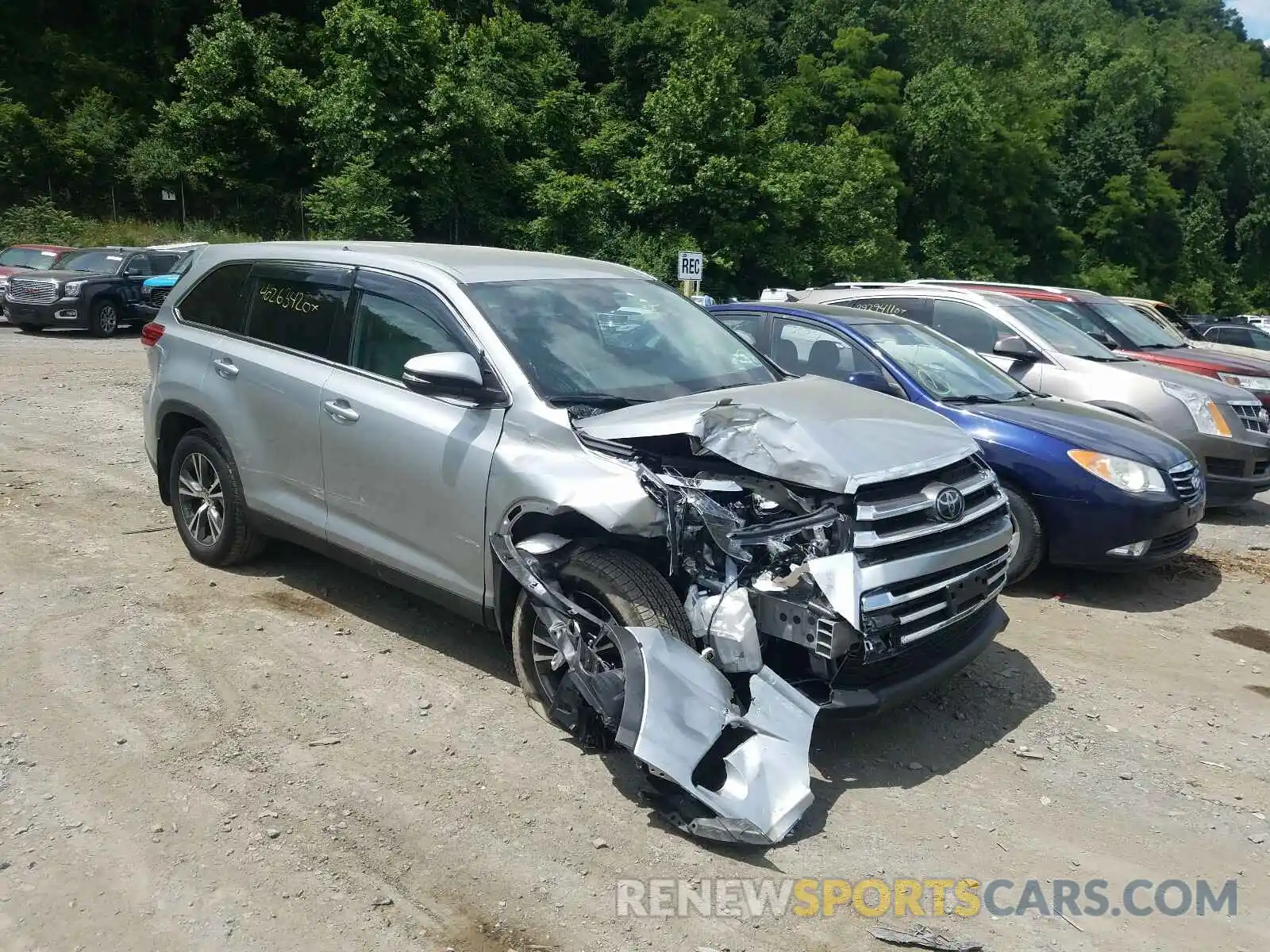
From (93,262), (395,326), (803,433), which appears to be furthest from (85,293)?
(803,433)

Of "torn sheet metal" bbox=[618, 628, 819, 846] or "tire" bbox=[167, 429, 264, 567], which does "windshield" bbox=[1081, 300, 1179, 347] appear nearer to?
"torn sheet metal" bbox=[618, 628, 819, 846]

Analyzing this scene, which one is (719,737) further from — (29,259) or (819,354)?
(29,259)

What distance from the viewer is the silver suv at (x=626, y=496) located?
3.58 metres

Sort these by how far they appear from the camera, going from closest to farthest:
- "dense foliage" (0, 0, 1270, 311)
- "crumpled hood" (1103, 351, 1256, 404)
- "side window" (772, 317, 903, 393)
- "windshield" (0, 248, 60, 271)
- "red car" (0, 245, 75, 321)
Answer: "side window" (772, 317, 903, 393) → "crumpled hood" (1103, 351, 1256, 404) → "red car" (0, 245, 75, 321) → "windshield" (0, 248, 60, 271) → "dense foliage" (0, 0, 1270, 311)

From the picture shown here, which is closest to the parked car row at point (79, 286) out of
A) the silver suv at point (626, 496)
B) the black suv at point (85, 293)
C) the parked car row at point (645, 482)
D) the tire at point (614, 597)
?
the black suv at point (85, 293)

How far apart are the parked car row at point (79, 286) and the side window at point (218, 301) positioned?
15.3m

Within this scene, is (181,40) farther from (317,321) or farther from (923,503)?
(923,503)

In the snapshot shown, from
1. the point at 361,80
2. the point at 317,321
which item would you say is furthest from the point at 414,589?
the point at 361,80

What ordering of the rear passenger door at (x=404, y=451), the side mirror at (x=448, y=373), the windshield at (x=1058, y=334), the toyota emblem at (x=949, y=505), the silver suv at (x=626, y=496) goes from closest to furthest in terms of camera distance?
the silver suv at (x=626, y=496)
the toyota emblem at (x=949, y=505)
the side mirror at (x=448, y=373)
the rear passenger door at (x=404, y=451)
the windshield at (x=1058, y=334)

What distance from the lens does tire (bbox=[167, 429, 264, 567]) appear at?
5621 millimetres

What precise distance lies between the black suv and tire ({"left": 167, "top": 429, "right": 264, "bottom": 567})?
15461 mm

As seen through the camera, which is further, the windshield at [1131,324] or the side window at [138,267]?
the side window at [138,267]

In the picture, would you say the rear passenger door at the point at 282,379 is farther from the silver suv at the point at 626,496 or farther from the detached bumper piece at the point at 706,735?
the detached bumper piece at the point at 706,735

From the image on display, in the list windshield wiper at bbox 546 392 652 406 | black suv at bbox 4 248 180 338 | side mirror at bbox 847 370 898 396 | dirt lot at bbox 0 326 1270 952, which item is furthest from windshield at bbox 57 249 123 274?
windshield wiper at bbox 546 392 652 406
